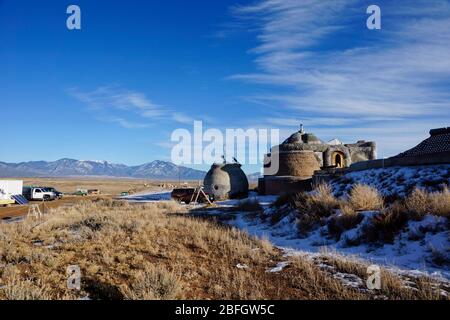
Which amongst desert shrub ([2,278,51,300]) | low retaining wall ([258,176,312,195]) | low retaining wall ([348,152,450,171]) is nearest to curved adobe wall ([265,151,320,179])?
low retaining wall ([258,176,312,195])

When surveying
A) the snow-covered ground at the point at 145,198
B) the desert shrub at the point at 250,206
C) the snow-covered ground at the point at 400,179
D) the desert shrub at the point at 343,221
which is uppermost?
the snow-covered ground at the point at 400,179

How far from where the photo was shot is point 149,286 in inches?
244

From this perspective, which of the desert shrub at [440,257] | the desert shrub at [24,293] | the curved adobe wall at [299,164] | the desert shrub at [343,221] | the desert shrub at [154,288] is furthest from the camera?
the curved adobe wall at [299,164]

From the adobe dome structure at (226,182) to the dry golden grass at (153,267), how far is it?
25.4 metres

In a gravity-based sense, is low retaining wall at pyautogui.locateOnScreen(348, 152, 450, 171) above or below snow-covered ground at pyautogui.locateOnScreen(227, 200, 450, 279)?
above

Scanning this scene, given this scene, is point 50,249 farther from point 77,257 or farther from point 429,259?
point 429,259

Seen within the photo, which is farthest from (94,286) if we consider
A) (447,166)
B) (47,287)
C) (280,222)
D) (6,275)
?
(447,166)

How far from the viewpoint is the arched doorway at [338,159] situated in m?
35.0

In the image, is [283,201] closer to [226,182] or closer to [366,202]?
[366,202]

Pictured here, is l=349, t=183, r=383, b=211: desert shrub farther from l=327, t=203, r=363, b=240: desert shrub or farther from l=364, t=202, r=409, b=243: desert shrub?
l=364, t=202, r=409, b=243: desert shrub

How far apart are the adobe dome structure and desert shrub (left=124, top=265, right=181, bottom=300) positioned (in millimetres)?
31375

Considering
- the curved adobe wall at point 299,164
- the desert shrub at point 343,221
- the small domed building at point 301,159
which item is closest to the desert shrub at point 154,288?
the desert shrub at point 343,221

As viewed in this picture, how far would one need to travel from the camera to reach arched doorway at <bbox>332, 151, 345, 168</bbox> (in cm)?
3503

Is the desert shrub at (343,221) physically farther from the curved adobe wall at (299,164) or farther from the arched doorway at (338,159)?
the arched doorway at (338,159)
